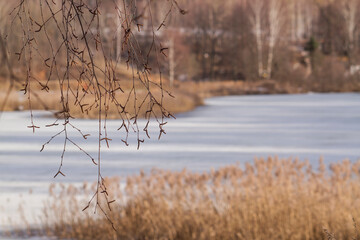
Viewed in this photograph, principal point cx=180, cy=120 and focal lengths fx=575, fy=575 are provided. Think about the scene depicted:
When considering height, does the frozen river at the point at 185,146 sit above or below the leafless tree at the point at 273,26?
below

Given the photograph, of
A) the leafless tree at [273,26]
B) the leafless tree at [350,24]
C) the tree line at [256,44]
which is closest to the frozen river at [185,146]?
the tree line at [256,44]

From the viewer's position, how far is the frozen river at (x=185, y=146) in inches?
345

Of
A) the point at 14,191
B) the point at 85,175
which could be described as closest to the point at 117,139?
the point at 85,175

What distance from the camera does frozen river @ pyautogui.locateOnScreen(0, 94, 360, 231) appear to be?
8758 mm

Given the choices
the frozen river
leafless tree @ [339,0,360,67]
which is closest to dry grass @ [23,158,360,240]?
the frozen river

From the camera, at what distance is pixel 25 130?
1526cm

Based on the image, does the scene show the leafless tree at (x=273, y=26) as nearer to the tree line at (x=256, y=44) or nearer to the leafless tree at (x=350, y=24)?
the tree line at (x=256, y=44)

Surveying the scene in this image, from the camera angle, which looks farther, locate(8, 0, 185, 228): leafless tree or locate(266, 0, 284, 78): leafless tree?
locate(266, 0, 284, 78): leafless tree

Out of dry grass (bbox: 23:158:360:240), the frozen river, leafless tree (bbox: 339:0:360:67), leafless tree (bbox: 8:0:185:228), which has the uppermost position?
leafless tree (bbox: 339:0:360:67)

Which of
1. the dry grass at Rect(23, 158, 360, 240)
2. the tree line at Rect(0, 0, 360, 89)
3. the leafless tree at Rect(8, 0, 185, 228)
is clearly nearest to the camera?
the leafless tree at Rect(8, 0, 185, 228)

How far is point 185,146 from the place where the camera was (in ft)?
40.0

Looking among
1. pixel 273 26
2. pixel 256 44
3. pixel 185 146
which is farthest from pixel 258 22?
pixel 185 146

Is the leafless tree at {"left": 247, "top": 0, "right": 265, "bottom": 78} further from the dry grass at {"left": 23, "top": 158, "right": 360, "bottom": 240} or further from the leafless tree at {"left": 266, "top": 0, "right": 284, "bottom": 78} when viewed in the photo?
the dry grass at {"left": 23, "top": 158, "right": 360, "bottom": 240}

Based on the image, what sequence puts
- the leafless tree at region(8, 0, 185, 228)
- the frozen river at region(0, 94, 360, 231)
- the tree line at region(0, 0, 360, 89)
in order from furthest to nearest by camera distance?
1. the tree line at region(0, 0, 360, 89)
2. the frozen river at region(0, 94, 360, 231)
3. the leafless tree at region(8, 0, 185, 228)
